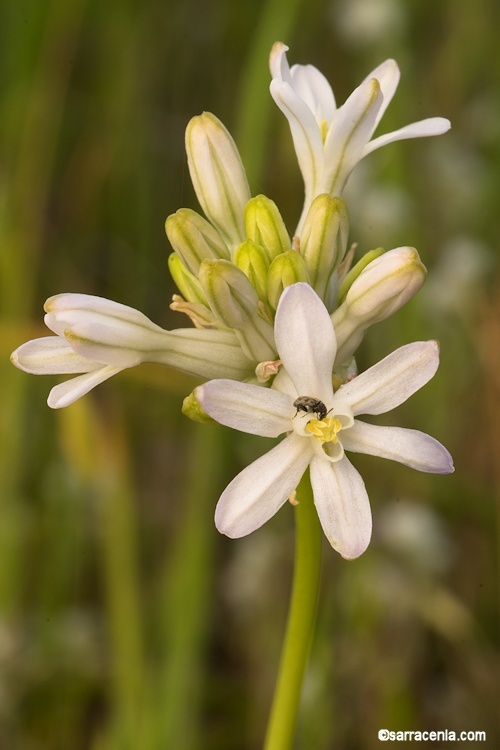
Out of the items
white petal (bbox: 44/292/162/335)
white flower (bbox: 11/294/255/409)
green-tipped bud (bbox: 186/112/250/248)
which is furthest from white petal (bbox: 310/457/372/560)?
green-tipped bud (bbox: 186/112/250/248)

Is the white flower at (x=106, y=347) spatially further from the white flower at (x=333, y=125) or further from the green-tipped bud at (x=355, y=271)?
the white flower at (x=333, y=125)

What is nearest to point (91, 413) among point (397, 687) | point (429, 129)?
point (397, 687)

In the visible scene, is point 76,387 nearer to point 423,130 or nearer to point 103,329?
point 103,329

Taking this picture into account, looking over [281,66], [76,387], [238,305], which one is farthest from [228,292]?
[281,66]

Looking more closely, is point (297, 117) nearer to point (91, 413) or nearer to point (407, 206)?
point (91, 413)

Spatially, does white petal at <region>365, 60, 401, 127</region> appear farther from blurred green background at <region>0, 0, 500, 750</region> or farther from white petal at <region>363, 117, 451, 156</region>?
blurred green background at <region>0, 0, 500, 750</region>

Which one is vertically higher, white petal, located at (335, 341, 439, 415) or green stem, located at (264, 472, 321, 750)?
white petal, located at (335, 341, 439, 415)
